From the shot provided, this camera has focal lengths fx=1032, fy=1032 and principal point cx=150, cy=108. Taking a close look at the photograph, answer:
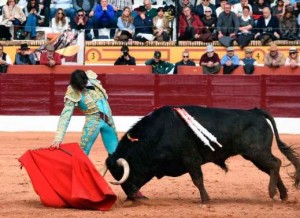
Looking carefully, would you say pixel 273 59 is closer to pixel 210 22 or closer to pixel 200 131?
pixel 210 22

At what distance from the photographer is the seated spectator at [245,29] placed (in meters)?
17.2

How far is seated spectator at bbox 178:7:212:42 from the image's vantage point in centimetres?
1733

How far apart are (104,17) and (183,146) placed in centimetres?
870

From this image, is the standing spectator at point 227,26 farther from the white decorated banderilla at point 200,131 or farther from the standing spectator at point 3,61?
the white decorated banderilla at point 200,131

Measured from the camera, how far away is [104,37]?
17.9 metres

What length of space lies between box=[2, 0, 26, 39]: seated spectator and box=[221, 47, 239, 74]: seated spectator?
3.57m

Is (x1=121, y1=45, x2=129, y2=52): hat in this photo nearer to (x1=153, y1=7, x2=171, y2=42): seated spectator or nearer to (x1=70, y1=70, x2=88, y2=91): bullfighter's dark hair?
(x1=153, y1=7, x2=171, y2=42): seated spectator

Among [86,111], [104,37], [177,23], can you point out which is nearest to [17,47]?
[104,37]

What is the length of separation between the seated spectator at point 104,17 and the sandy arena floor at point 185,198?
195 inches

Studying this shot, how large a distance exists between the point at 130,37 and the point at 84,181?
883 centimetres

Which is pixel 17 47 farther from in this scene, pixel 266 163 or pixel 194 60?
pixel 266 163

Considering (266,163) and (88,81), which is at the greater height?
(88,81)

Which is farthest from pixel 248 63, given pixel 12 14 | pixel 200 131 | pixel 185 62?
pixel 200 131

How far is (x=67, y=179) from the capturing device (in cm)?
916
